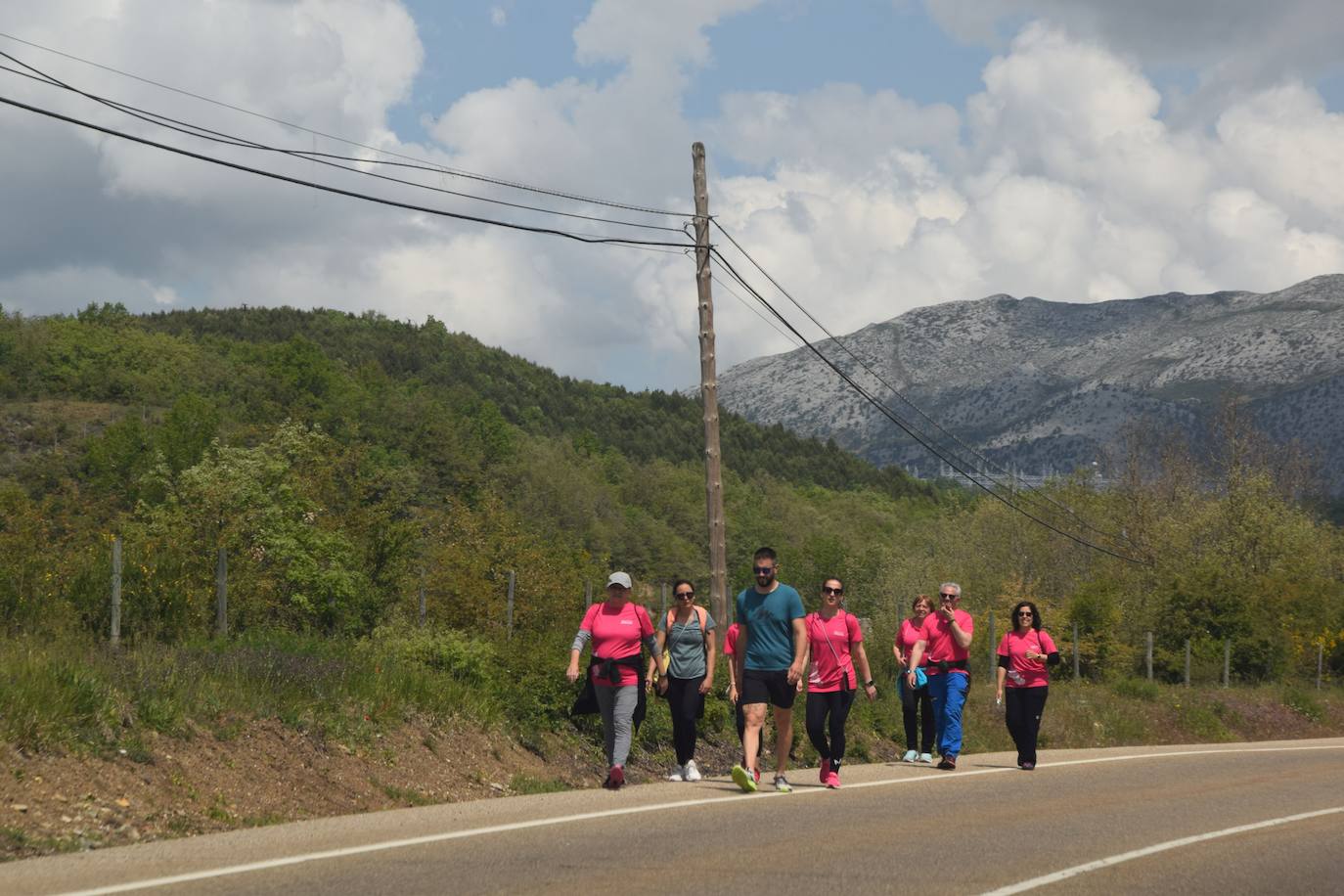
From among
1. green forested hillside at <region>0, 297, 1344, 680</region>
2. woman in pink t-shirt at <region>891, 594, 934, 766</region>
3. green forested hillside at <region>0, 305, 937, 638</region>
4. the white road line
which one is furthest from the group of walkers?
green forested hillside at <region>0, 305, 937, 638</region>

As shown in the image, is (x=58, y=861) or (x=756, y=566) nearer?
(x=58, y=861)

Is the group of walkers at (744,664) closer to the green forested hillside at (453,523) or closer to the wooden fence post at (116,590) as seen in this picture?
the green forested hillside at (453,523)

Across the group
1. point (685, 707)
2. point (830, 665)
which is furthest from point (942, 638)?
point (685, 707)

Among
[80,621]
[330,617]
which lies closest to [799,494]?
[330,617]

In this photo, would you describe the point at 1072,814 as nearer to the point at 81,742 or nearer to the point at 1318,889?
the point at 1318,889

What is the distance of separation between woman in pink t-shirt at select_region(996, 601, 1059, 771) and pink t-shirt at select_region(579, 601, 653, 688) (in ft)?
15.2

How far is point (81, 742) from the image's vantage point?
36.2 feet

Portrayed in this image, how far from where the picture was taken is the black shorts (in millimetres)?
12703

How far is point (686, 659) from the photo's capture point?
13.4 metres

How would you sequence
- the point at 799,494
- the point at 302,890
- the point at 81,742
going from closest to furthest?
the point at 302,890 < the point at 81,742 < the point at 799,494

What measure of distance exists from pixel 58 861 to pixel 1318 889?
23.7ft

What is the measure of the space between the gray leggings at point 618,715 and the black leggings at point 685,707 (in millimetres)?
561

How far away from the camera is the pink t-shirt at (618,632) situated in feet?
42.5

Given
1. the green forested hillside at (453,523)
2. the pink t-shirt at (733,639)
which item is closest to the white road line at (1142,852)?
the pink t-shirt at (733,639)
